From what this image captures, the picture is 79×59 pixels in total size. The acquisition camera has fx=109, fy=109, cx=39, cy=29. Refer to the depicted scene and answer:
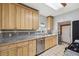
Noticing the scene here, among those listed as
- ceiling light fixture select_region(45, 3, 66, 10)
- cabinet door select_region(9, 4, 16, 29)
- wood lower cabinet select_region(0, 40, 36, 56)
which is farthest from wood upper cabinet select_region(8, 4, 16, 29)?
ceiling light fixture select_region(45, 3, 66, 10)

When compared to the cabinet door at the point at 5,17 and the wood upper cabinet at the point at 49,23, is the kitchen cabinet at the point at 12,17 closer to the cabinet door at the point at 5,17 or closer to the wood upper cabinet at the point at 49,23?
the cabinet door at the point at 5,17

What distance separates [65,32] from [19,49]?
3.31 ft

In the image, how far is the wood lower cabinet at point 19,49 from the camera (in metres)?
2.02

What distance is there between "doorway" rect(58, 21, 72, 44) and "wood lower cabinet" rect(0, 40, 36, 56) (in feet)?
2.08

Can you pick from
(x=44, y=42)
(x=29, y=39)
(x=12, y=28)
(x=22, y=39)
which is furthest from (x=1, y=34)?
(x=44, y=42)

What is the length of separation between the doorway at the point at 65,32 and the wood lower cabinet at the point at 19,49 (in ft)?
2.08

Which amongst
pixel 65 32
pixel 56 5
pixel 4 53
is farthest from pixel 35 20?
pixel 4 53

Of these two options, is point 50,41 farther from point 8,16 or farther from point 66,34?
point 8,16

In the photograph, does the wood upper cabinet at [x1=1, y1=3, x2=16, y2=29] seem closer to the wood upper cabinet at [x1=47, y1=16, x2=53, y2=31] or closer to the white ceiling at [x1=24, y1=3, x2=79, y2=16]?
the white ceiling at [x1=24, y1=3, x2=79, y2=16]

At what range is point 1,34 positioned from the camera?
2.36 meters

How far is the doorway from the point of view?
6.40ft

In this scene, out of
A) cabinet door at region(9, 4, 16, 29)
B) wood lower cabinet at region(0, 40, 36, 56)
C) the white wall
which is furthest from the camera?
cabinet door at region(9, 4, 16, 29)

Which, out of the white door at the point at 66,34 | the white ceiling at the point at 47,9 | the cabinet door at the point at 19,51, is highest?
the white ceiling at the point at 47,9

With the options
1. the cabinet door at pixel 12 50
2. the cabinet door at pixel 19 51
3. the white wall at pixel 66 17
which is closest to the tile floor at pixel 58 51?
the white wall at pixel 66 17
